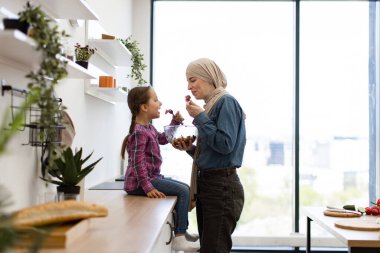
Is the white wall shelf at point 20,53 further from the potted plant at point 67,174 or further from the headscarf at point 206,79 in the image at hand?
the headscarf at point 206,79

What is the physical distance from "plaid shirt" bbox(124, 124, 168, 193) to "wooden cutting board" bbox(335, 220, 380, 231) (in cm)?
95

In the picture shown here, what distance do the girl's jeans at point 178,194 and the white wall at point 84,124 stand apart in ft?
1.63

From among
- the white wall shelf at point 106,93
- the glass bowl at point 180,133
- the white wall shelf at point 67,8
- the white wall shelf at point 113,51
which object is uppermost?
the white wall shelf at point 113,51

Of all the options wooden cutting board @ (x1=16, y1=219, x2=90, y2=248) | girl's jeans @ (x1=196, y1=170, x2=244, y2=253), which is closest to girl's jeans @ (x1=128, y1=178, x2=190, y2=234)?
girl's jeans @ (x1=196, y1=170, x2=244, y2=253)

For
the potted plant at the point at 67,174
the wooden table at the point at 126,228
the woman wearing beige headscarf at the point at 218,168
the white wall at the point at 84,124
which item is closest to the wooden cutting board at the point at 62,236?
the wooden table at the point at 126,228

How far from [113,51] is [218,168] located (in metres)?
1.32

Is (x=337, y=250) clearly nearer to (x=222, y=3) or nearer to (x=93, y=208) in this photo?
(x=222, y=3)

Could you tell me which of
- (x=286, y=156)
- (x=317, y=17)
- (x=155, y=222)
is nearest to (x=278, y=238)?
(x=286, y=156)

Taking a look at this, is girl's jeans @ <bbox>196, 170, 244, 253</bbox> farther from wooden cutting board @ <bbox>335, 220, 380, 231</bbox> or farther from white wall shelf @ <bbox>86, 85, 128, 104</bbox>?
white wall shelf @ <bbox>86, 85, 128, 104</bbox>

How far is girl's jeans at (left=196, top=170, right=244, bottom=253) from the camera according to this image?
2.50 m

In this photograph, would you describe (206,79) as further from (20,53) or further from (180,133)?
(20,53)

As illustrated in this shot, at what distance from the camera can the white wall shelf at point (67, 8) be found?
2023 mm

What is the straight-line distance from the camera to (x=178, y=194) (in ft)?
8.66

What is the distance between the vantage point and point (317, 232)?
4.82m
